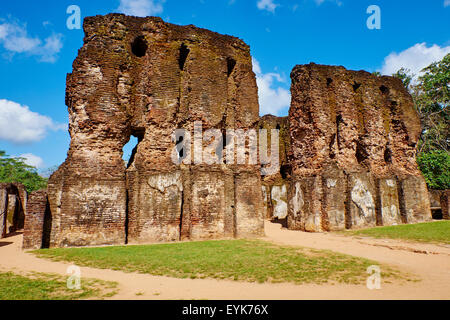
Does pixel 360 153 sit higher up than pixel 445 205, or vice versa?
pixel 360 153

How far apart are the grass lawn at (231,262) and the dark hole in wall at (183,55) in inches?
289

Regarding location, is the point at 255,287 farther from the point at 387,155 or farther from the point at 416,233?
the point at 387,155

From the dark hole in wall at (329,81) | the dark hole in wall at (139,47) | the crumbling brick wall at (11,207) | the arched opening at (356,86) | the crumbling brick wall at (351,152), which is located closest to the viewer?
the dark hole in wall at (139,47)

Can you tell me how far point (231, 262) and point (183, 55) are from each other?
884cm

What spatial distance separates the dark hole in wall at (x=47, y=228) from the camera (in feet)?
30.5

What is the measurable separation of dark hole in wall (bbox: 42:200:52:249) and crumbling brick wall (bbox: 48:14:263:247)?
5.2 inches

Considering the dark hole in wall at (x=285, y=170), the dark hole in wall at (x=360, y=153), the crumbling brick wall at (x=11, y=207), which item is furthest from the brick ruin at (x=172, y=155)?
the dark hole in wall at (x=285, y=170)

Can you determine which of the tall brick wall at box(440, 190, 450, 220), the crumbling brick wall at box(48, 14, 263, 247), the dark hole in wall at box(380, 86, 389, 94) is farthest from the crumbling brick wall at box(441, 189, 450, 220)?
the crumbling brick wall at box(48, 14, 263, 247)

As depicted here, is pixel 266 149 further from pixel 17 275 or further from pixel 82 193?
pixel 17 275

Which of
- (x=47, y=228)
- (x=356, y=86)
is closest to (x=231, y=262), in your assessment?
(x=47, y=228)

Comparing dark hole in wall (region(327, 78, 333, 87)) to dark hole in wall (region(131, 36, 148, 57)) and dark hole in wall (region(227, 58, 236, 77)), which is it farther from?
dark hole in wall (region(131, 36, 148, 57))

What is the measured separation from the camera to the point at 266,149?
970 inches

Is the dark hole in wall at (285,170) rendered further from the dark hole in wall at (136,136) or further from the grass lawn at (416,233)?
the dark hole in wall at (136,136)

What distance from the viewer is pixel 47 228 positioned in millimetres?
9414
